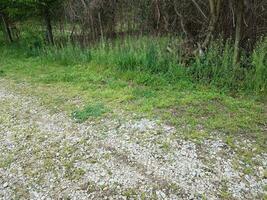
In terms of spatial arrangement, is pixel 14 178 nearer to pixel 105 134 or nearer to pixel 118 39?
pixel 105 134

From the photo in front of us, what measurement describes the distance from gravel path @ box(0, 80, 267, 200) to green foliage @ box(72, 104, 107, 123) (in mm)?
148

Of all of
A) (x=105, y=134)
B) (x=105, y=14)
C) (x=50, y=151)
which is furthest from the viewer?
(x=105, y=14)

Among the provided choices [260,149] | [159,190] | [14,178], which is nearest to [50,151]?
[14,178]

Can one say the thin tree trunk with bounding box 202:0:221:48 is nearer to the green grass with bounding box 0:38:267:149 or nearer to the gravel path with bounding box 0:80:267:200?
the green grass with bounding box 0:38:267:149

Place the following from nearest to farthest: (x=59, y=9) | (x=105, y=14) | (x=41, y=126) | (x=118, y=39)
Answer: (x=41, y=126) < (x=118, y=39) < (x=105, y=14) < (x=59, y=9)

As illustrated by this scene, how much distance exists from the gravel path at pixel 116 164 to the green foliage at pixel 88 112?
15cm

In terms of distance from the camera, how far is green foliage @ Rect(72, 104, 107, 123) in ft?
12.8

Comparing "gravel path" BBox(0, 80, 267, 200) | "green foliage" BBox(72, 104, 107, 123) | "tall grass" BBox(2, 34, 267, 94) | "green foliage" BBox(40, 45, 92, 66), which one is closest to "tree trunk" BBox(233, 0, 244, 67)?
"tall grass" BBox(2, 34, 267, 94)

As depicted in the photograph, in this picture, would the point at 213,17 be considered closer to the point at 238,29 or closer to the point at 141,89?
the point at 238,29

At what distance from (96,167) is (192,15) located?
451cm

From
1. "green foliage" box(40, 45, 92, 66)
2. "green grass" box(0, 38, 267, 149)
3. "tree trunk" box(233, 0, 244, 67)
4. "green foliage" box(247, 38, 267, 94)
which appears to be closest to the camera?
"green grass" box(0, 38, 267, 149)

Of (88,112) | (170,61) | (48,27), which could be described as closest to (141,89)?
(170,61)

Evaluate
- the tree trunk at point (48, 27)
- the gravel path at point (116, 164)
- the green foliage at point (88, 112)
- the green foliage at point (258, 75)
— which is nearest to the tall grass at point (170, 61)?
the green foliage at point (258, 75)

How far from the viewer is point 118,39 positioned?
6.79 metres
